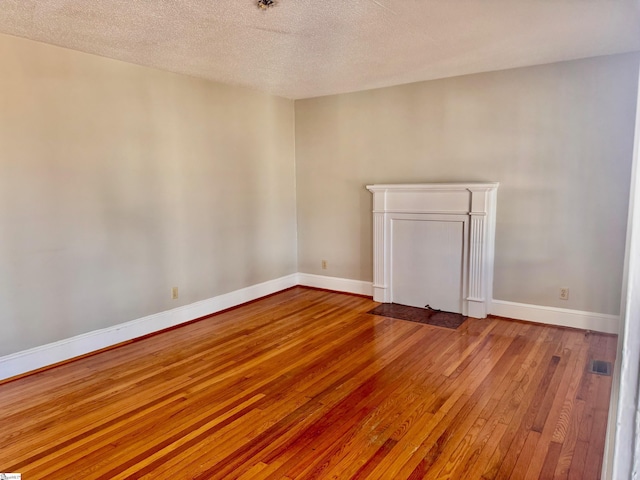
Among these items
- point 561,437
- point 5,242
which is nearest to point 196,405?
point 5,242

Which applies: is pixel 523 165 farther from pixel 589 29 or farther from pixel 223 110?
pixel 223 110

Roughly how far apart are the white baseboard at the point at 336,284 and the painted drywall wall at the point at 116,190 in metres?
0.74

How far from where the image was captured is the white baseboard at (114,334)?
298 cm

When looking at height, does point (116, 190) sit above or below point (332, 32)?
below

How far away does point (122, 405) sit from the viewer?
2.57 meters

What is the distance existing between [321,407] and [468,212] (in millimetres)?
2441

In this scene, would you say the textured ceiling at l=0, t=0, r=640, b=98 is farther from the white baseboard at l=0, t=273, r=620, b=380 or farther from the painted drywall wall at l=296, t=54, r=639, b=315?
the white baseboard at l=0, t=273, r=620, b=380

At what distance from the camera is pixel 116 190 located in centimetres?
348

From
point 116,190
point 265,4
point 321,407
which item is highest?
point 265,4

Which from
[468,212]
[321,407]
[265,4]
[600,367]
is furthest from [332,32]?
[600,367]

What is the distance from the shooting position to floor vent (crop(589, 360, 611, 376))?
287cm

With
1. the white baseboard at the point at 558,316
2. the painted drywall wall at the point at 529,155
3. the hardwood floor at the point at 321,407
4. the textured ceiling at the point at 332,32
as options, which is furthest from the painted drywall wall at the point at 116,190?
the white baseboard at the point at 558,316

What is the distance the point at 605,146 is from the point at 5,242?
466cm

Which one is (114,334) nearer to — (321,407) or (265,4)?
(321,407)
